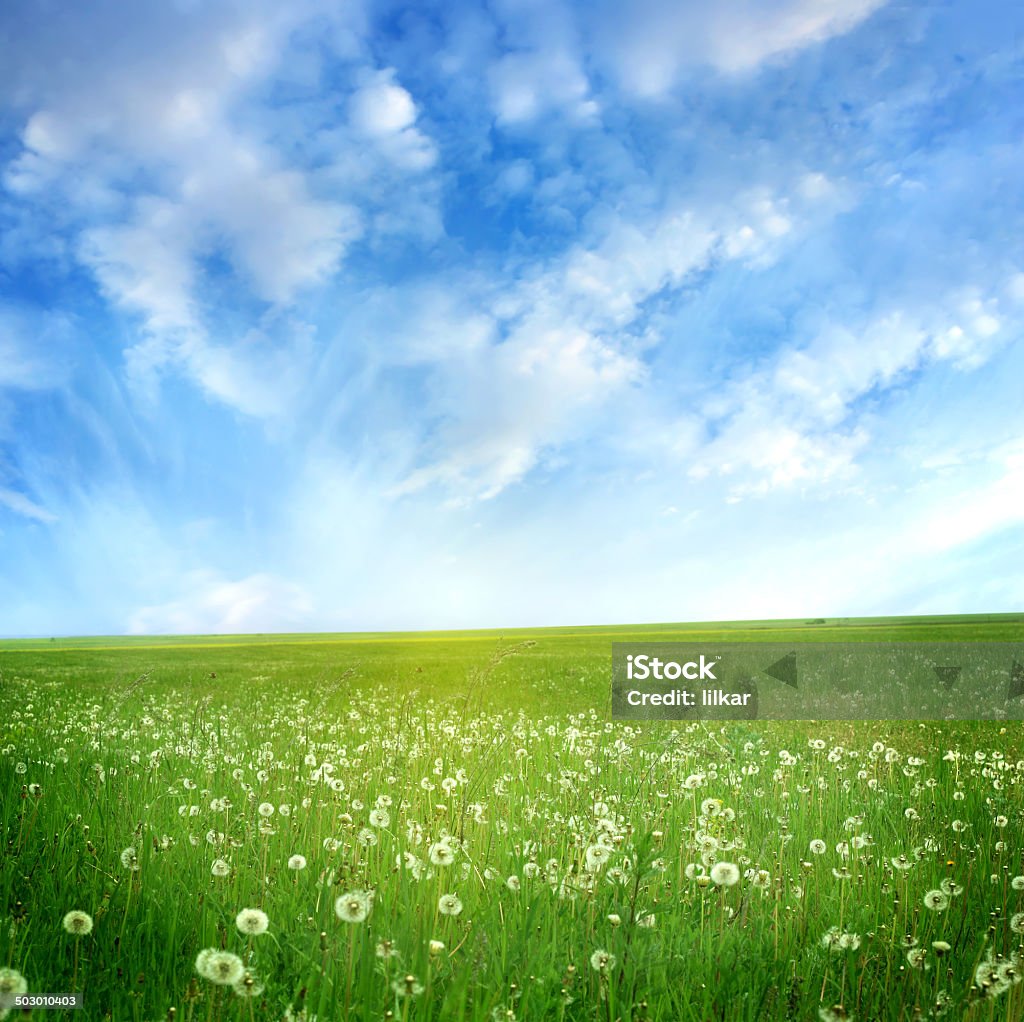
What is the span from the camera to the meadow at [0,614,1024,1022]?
133 inches

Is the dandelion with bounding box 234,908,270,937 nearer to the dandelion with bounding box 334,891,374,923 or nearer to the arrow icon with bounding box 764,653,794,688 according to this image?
the dandelion with bounding box 334,891,374,923

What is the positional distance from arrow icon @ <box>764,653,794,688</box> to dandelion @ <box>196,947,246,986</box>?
20.5 metres

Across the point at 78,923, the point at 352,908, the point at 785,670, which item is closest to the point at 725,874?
the point at 352,908

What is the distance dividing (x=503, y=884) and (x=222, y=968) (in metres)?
2.09

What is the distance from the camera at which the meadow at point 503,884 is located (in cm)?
338

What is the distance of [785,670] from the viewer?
24.3 m

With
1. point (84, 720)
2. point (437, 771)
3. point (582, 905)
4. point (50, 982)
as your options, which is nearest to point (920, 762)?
point (437, 771)

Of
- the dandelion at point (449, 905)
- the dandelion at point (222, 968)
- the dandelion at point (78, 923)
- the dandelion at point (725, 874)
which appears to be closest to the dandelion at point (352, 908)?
the dandelion at point (222, 968)

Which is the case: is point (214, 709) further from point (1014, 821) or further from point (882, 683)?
point (882, 683)

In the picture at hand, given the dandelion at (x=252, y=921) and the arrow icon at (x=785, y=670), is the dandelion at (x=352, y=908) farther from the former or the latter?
the arrow icon at (x=785, y=670)

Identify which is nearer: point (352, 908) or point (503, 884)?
point (352, 908)

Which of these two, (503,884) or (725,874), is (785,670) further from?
(725,874)

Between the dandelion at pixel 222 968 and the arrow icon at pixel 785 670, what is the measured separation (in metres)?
20.5

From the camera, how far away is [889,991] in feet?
12.5
